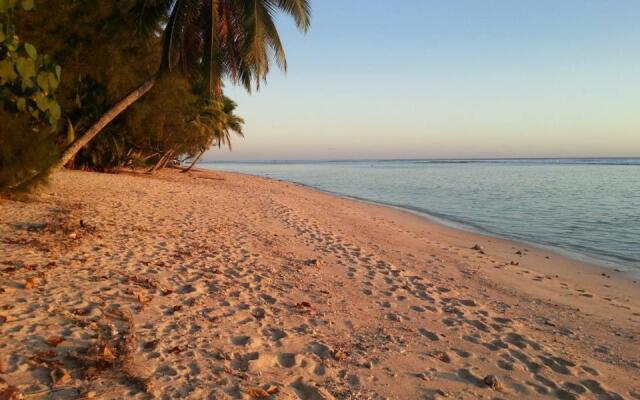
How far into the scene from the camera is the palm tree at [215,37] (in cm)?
1145

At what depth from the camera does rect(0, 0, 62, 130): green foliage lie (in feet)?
6.82

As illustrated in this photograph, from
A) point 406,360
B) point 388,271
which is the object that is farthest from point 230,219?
point 406,360

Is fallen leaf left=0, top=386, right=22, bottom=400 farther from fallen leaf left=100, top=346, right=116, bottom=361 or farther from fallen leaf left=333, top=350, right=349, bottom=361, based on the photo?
fallen leaf left=333, top=350, right=349, bottom=361

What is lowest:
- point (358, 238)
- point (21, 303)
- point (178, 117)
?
point (358, 238)

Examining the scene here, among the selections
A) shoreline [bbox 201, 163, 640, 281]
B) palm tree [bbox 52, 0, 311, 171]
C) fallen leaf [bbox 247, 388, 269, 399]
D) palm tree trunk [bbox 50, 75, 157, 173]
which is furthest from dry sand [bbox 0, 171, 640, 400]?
palm tree [bbox 52, 0, 311, 171]

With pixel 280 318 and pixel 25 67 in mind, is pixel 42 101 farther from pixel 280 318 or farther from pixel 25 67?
pixel 280 318

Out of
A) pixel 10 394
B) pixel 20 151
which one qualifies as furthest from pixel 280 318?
pixel 20 151

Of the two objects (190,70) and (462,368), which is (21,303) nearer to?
(462,368)

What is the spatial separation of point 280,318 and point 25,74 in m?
3.23

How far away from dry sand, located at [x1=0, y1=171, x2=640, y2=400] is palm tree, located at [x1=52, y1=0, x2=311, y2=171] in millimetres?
5101

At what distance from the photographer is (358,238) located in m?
10.0

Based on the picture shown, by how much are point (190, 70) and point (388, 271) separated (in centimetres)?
1002

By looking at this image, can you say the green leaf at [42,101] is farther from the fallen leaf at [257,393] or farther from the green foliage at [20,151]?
the green foliage at [20,151]

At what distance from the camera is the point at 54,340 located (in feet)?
11.0
